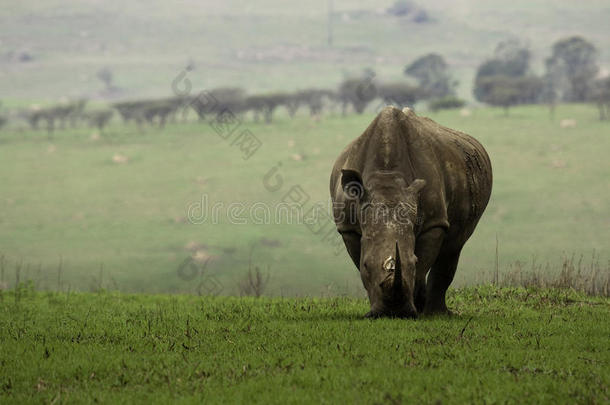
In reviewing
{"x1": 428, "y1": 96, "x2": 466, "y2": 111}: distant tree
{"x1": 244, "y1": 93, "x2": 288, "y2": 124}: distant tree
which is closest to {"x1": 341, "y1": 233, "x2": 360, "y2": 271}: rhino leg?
{"x1": 244, "y1": 93, "x2": 288, "y2": 124}: distant tree

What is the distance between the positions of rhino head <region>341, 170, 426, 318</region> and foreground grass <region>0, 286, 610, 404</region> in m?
0.29

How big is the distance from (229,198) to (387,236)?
47888 mm

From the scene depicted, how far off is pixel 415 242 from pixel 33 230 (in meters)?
46.7

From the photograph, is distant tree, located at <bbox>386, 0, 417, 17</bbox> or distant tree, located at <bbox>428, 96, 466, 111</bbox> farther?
distant tree, located at <bbox>386, 0, 417, 17</bbox>

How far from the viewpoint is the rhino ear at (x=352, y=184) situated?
36.4 feet

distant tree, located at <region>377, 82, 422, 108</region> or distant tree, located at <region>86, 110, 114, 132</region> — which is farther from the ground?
distant tree, located at <region>377, 82, 422, 108</region>

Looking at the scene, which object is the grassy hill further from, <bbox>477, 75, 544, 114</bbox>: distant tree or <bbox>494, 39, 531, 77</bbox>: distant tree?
<bbox>477, 75, 544, 114</bbox>: distant tree

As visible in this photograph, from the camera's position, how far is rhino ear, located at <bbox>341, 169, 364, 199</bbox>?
36.4 feet

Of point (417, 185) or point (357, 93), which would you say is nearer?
point (417, 185)

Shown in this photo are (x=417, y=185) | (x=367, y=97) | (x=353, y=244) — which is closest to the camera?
(x=417, y=185)

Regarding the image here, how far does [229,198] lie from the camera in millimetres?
58125

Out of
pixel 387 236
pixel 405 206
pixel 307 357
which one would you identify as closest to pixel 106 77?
pixel 405 206

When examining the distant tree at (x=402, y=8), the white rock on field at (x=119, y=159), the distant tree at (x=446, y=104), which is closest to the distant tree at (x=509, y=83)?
the distant tree at (x=446, y=104)

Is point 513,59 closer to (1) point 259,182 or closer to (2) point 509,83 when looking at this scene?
(2) point 509,83
